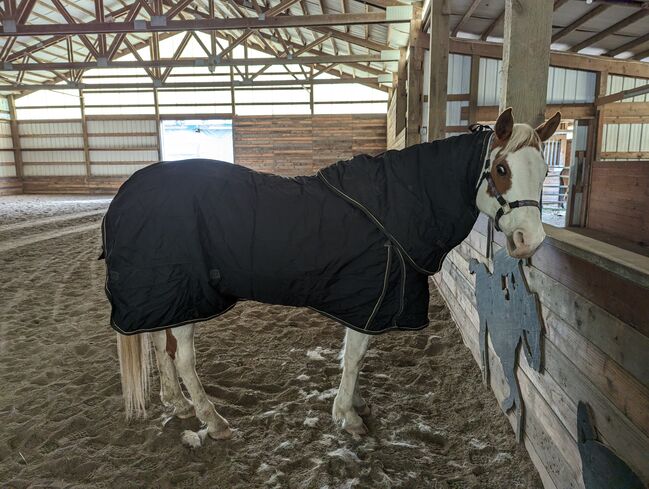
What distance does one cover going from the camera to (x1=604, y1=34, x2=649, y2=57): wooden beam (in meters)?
6.57

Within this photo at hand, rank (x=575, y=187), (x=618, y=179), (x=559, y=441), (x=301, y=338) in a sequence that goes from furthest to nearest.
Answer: (x=575, y=187) → (x=618, y=179) → (x=301, y=338) → (x=559, y=441)

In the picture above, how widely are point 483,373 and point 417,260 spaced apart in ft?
3.56

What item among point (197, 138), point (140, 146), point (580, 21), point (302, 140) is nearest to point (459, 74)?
point (580, 21)

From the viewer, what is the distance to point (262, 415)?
2.26m

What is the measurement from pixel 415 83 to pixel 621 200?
378 centimetres

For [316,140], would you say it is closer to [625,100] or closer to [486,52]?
[486,52]

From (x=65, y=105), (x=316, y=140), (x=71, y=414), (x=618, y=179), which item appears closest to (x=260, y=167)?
(x=316, y=140)

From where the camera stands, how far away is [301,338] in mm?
3258

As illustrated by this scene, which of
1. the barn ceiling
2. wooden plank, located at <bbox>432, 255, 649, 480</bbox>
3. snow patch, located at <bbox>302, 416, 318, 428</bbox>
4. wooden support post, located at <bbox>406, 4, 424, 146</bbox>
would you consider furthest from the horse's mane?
wooden support post, located at <bbox>406, 4, 424, 146</bbox>

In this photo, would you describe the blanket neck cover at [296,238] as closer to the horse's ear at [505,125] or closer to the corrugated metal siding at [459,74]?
the horse's ear at [505,125]

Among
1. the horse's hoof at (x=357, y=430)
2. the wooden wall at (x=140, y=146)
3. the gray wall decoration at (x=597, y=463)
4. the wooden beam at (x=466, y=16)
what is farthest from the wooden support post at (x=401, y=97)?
the gray wall decoration at (x=597, y=463)

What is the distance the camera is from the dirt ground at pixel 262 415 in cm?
183

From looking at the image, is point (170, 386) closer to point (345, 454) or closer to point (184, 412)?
point (184, 412)

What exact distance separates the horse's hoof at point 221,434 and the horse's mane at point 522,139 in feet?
5.89
